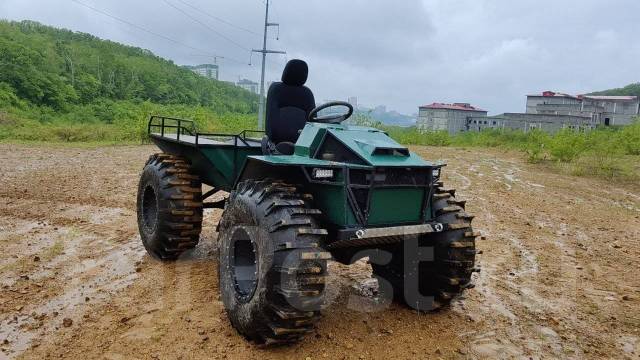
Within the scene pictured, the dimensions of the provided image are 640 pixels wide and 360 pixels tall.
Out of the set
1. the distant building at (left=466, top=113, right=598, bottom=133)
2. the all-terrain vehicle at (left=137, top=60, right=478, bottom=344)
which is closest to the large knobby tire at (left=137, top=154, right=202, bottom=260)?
the all-terrain vehicle at (left=137, top=60, right=478, bottom=344)

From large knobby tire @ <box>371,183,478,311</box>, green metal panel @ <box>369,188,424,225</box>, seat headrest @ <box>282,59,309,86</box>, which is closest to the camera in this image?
green metal panel @ <box>369,188,424,225</box>

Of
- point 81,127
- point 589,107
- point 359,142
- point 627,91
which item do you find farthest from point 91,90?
point 627,91

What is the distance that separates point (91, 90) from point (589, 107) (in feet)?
207

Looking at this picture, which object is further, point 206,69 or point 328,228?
point 206,69

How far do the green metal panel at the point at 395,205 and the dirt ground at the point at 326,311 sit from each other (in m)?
0.88

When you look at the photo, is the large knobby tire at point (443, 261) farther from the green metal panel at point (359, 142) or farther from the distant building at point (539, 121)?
the distant building at point (539, 121)

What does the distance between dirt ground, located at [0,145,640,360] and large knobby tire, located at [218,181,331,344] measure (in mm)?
225

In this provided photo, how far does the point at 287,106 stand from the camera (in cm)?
505

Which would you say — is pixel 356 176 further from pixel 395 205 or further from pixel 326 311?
pixel 326 311

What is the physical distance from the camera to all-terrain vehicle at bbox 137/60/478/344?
309 cm

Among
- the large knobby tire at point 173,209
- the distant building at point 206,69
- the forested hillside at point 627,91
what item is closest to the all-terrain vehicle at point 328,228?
the large knobby tire at point 173,209

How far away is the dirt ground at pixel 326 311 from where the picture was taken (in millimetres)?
3424

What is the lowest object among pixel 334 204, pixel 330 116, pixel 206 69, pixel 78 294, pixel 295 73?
pixel 78 294

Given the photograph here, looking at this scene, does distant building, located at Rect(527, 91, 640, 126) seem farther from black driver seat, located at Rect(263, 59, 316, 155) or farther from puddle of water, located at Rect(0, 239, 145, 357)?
puddle of water, located at Rect(0, 239, 145, 357)
